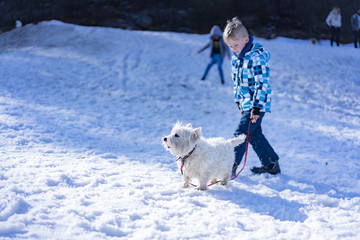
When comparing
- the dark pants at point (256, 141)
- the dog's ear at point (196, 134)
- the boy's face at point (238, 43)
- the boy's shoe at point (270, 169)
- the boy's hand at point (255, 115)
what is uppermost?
the boy's face at point (238, 43)

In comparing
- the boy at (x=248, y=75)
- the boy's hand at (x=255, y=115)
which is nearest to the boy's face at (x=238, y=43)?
the boy at (x=248, y=75)

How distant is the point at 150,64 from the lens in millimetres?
15273

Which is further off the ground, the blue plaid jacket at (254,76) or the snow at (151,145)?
the blue plaid jacket at (254,76)

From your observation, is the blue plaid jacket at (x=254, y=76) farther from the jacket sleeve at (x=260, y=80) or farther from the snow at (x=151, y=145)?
the snow at (x=151, y=145)

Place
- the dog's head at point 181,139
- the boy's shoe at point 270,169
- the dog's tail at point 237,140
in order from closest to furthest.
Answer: the dog's head at point 181,139, the dog's tail at point 237,140, the boy's shoe at point 270,169

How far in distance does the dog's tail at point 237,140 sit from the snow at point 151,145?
0.68 metres

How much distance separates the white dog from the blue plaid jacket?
73cm

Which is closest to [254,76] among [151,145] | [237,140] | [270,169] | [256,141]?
[237,140]

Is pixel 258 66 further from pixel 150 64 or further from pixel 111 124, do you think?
pixel 150 64

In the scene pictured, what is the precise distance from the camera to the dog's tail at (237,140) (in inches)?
193

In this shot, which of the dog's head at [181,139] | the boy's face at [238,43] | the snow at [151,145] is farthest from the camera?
the boy's face at [238,43]

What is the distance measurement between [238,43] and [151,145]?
349 cm

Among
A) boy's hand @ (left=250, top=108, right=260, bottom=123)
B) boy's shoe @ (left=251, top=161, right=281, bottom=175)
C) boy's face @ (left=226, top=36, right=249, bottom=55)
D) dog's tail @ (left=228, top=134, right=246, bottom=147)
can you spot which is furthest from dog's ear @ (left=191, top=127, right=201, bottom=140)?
boy's shoe @ (left=251, top=161, right=281, bottom=175)

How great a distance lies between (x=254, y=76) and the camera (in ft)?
15.5
